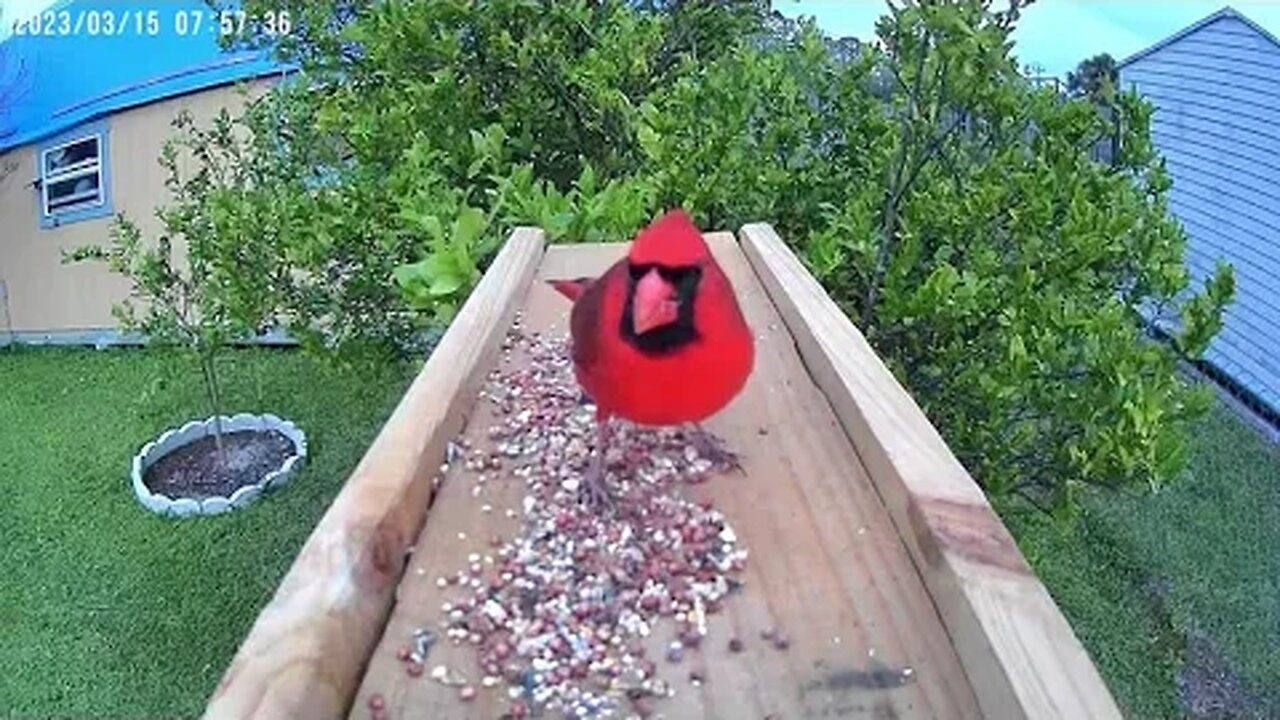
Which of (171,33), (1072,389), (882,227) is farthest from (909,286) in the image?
(171,33)

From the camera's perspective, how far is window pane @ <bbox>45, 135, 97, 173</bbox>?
565 centimetres

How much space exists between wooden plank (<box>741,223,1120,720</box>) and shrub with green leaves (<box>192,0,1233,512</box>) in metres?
0.42

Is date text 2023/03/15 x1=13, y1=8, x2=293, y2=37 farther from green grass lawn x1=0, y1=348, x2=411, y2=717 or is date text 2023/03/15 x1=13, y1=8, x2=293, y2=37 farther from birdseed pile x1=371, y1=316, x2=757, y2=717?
A: birdseed pile x1=371, y1=316, x2=757, y2=717

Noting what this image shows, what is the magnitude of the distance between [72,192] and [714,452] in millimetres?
5473

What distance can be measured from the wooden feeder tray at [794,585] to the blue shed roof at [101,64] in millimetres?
4408

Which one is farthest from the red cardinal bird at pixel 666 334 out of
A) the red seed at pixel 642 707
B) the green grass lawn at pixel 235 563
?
the green grass lawn at pixel 235 563

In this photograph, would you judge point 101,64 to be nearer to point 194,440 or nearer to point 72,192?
point 72,192

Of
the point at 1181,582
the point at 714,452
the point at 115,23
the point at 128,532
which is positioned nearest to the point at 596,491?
the point at 714,452

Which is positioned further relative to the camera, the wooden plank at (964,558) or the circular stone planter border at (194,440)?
the circular stone planter border at (194,440)

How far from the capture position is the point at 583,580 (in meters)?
0.87

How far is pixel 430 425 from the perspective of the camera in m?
1.02

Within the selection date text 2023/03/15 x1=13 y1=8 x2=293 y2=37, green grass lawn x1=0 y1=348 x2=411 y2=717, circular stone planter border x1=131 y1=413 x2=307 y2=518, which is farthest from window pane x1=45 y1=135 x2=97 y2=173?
circular stone planter border x1=131 y1=413 x2=307 y2=518

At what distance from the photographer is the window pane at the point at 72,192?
19.0 ft

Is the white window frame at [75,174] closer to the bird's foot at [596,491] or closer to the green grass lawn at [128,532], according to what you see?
the green grass lawn at [128,532]
